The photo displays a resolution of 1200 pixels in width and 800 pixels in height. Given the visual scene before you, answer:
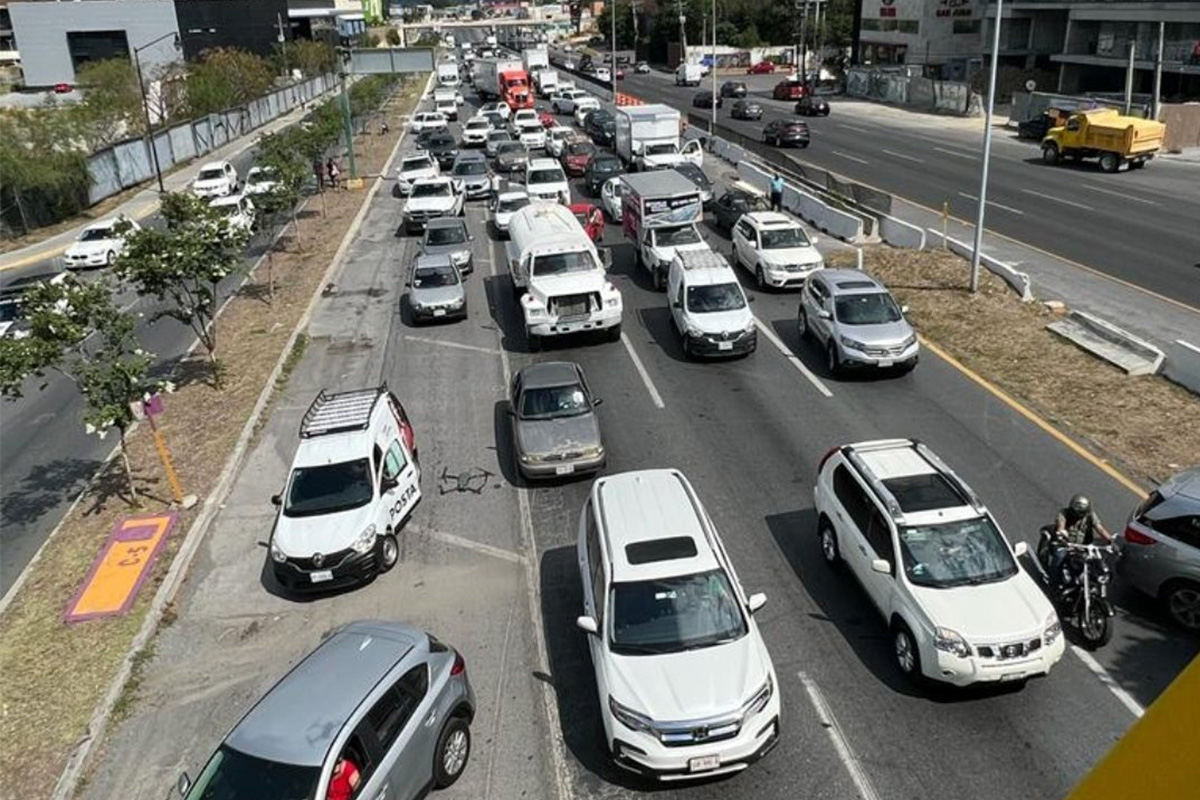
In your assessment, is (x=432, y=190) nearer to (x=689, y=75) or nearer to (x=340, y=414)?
(x=340, y=414)

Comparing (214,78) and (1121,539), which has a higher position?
(214,78)

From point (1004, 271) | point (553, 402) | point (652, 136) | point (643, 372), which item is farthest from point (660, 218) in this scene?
point (652, 136)

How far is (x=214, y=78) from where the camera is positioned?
74875 millimetres

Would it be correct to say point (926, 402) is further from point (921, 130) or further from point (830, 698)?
point (921, 130)

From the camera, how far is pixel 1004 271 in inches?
1025

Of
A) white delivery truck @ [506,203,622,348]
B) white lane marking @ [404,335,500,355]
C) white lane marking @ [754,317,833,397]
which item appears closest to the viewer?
white lane marking @ [754,317,833,397]

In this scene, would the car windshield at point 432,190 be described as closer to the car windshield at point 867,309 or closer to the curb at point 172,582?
the curb at point 172,582

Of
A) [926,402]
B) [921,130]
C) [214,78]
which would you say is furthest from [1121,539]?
[214,78]

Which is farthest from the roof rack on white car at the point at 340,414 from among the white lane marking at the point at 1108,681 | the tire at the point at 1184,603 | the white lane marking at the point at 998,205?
the white lane marking at the point at 998,205

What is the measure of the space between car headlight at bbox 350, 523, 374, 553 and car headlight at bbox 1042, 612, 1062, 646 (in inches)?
359

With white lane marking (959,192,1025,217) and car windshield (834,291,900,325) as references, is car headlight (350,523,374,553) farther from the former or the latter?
white lane marking (959,192,1025,217)

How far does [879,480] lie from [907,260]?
58.8 ft

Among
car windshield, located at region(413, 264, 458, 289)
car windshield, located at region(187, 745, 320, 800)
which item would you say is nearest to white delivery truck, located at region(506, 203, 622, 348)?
car windshield, located at region(413, 264, 458, 289)

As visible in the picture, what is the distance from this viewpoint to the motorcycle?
11.4m
